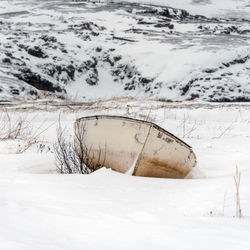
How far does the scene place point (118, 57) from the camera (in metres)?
30.5

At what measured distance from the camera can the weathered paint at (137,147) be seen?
137 inches

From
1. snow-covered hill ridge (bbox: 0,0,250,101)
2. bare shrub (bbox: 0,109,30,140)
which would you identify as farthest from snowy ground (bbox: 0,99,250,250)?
snow-covered hill ridge (bbox: 0,0,250,101)

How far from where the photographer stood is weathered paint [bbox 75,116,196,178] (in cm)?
348

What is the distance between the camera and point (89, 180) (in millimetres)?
2910

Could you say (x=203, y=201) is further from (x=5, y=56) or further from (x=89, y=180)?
(x=5, y=56)

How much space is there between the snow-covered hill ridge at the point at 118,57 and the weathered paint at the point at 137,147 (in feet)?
53.4

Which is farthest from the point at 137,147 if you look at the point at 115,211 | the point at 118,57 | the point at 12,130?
the point at 118,57

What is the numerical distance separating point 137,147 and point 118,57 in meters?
27.6

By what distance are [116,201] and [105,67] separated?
2815cm

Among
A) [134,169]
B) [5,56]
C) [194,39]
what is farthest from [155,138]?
[194,39]

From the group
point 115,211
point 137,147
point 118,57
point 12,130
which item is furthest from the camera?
point 118,57

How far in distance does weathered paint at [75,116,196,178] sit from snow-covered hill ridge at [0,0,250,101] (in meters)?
16.3

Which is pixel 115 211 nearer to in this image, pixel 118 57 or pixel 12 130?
pixel 12 130

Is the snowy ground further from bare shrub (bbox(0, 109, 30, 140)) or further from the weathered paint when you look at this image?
bare shrub (bbox(0, 109, 30, 140))
